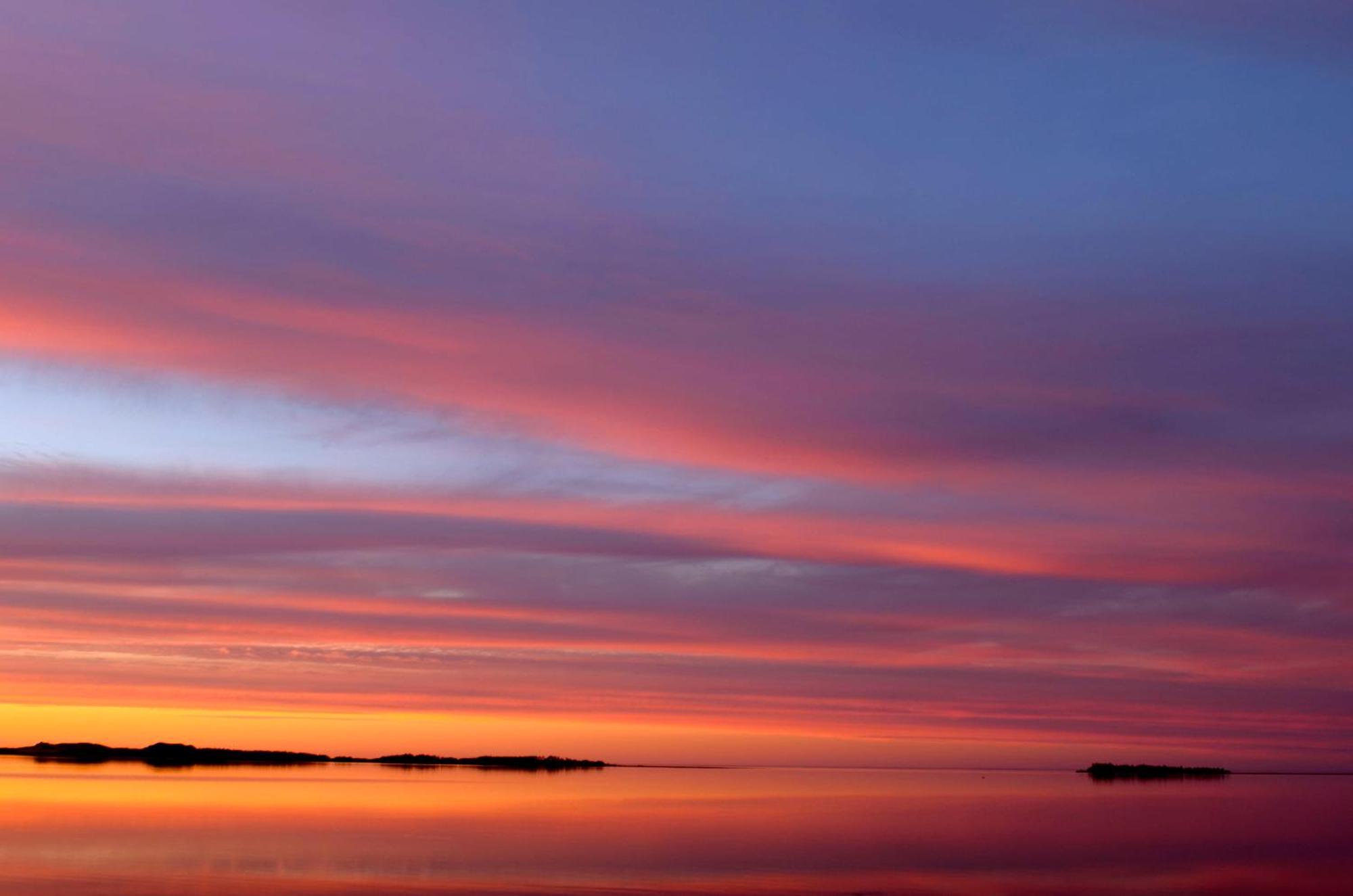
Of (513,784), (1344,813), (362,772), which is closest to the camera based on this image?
(1344,813)

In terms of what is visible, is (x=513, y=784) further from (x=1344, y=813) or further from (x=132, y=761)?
(x=132, y=761)

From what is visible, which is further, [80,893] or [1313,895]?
[1313,895]

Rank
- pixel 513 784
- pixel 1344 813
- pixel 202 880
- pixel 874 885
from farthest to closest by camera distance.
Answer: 1. pixel 513 784
2. pixel 1344 813
3. pixel 874 885
4. pixel 202 880

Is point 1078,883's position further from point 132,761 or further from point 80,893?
point 132,761

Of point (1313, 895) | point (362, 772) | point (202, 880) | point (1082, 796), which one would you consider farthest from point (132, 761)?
point (1313, 895)

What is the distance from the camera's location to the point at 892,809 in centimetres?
8538

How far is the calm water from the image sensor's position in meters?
39.8

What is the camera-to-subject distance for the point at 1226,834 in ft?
225

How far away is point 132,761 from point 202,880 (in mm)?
138941

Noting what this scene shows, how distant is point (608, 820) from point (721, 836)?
9.77 meters

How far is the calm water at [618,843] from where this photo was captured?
1567 inches

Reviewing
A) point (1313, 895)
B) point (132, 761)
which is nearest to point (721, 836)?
point (1313, 895)

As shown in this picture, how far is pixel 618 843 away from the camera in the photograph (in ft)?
172

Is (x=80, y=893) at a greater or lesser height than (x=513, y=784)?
lesser
